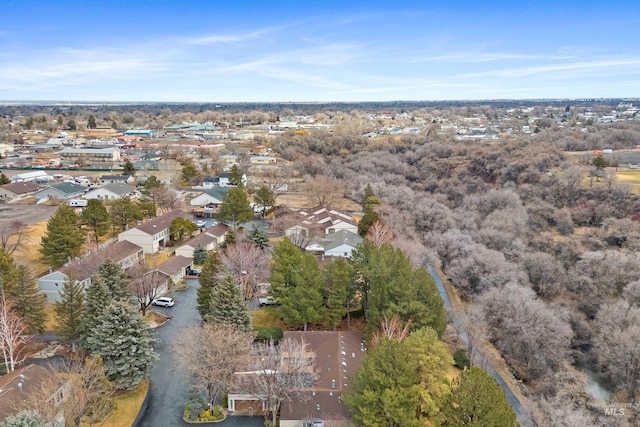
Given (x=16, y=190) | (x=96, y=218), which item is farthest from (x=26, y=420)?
(x=16, y=190)

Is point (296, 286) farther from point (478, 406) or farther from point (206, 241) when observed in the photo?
point (206, 241)

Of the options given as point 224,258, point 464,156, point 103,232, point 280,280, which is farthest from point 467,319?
point 464,156

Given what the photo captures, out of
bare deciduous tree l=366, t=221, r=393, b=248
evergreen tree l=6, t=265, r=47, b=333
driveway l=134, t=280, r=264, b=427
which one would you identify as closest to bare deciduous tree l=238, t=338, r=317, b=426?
driveway l=134, t=280, r=264, b=427

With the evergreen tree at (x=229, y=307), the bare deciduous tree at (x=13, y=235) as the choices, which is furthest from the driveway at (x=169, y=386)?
the bare deciduous tree at (x=13, y=235)

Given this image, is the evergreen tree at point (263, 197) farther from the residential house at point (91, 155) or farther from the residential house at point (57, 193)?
the residential house at point (91, 155)

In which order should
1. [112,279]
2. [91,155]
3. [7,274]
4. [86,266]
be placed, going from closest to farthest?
[7,274], [112,279], [86,266], [91,155]
